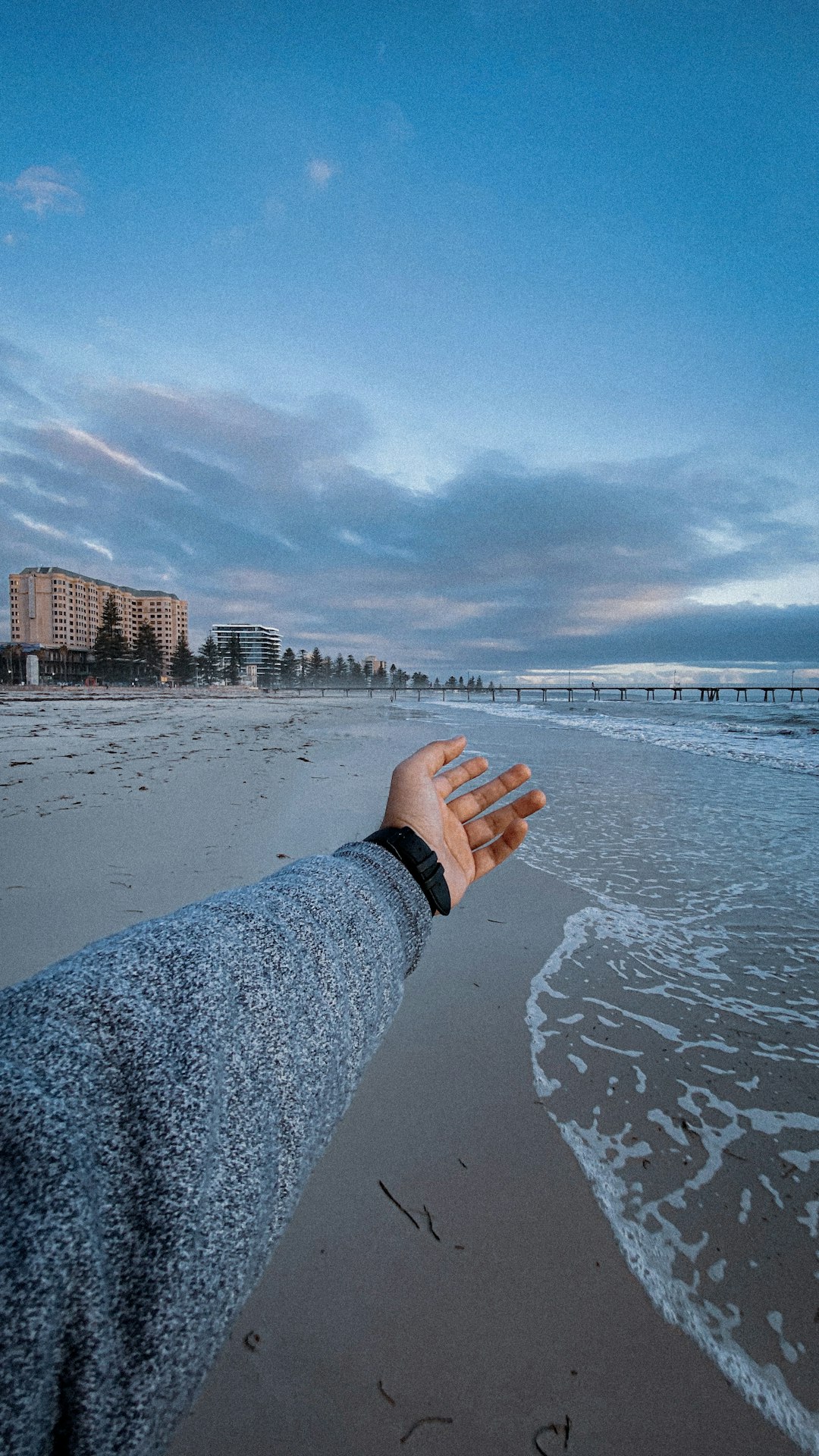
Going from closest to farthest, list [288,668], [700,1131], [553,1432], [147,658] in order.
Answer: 1. [553,1432]
2. [700,1131]
3. [147,658]
4. [288,668]

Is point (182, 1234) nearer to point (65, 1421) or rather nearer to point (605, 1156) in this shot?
point (65, 1421)

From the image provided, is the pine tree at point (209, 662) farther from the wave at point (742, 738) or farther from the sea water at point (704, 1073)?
the sea water at point (704, 1073)

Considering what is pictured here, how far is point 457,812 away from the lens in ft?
6.34

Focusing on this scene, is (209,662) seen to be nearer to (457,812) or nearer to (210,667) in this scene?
(210,667)

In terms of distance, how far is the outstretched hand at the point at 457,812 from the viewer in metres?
1.61

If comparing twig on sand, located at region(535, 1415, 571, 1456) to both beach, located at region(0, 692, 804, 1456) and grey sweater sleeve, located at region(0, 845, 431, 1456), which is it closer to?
beach, located at region(0, 692, 804, 1456)

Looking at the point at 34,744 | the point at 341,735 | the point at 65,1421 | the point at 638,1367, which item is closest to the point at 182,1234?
the point at 65,1421

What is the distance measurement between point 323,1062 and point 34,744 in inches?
395

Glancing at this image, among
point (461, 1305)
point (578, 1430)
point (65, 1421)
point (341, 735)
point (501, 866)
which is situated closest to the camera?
point (65, 1421)

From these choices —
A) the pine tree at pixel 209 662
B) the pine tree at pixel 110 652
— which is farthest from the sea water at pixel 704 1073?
the pine tree at pixel 209 662

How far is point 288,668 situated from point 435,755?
110734mm

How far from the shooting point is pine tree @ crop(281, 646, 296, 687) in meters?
108

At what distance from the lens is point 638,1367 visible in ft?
3.54

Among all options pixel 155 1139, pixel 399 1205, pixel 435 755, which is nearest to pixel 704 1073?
pixel 399 1205
